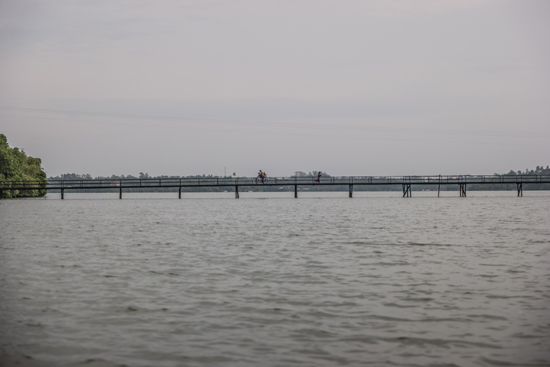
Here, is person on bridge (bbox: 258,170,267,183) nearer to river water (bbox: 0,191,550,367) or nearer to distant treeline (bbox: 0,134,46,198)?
distant treeline (bbox: 0,134,46,198)

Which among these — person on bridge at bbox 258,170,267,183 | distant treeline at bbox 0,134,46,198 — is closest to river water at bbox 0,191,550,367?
person on bridge at bbox 258,170,267,183

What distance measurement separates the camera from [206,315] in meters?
9.86

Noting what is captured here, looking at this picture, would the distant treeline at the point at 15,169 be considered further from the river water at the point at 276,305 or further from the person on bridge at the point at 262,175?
the river water at the point at 276,305

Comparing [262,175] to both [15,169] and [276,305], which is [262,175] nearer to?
[15,169]

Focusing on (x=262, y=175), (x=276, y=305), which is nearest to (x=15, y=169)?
(x=262, y=175)

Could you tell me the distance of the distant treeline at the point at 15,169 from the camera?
82637 mm

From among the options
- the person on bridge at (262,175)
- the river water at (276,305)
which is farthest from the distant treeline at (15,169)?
the river water at (276,305)

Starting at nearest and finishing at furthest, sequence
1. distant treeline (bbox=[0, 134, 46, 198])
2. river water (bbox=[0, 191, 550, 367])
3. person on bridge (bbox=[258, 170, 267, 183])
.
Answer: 1. river water (bbox=[0, 191, 550, 367])
2. person on bridge (bbox=[258, 170, 267, 183])
3. distant treeline (bbox=[0, 134, 46, 198])

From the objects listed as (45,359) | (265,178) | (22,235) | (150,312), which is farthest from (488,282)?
(265,178)

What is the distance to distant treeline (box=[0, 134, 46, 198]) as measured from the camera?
271 feet

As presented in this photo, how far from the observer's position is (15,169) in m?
84.8

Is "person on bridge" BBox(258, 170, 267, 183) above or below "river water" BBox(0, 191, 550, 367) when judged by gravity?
above

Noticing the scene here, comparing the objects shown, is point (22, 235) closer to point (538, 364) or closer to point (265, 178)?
point (538, 364)

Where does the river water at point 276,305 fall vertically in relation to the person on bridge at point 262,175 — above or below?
below
